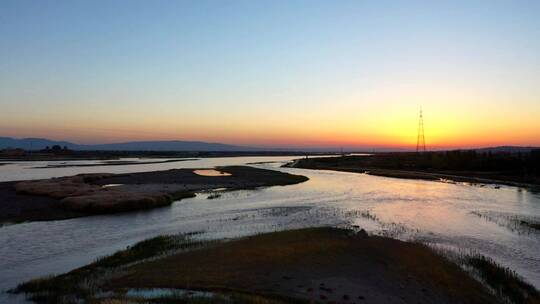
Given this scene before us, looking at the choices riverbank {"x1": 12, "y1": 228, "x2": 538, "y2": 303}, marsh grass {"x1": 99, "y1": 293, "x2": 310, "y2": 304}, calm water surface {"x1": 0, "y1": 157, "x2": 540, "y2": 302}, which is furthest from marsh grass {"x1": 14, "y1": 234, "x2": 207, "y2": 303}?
marsh grass {"x1": 99, "y1": 293, "x2": 310, "y2": 304}

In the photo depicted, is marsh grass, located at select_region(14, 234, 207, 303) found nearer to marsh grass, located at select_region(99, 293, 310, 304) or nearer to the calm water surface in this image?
the calm water surface

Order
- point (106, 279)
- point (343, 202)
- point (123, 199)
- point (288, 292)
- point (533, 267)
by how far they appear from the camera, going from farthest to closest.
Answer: point (343, 202) → point (123, 199) → point (533, 267) → point (106, 279) → point (288, 292)

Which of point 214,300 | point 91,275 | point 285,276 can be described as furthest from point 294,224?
point 214,300

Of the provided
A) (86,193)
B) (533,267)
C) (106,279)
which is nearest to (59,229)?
(106,279)

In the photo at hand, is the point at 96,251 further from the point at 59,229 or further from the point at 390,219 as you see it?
the point at 390,219

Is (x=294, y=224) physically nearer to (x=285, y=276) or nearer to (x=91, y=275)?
(x=285, y=276)

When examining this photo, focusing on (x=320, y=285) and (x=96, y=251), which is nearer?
(x=320, y=285)

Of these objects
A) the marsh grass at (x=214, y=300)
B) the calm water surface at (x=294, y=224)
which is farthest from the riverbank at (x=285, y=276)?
the calm water surface at (x=294, y=224)
